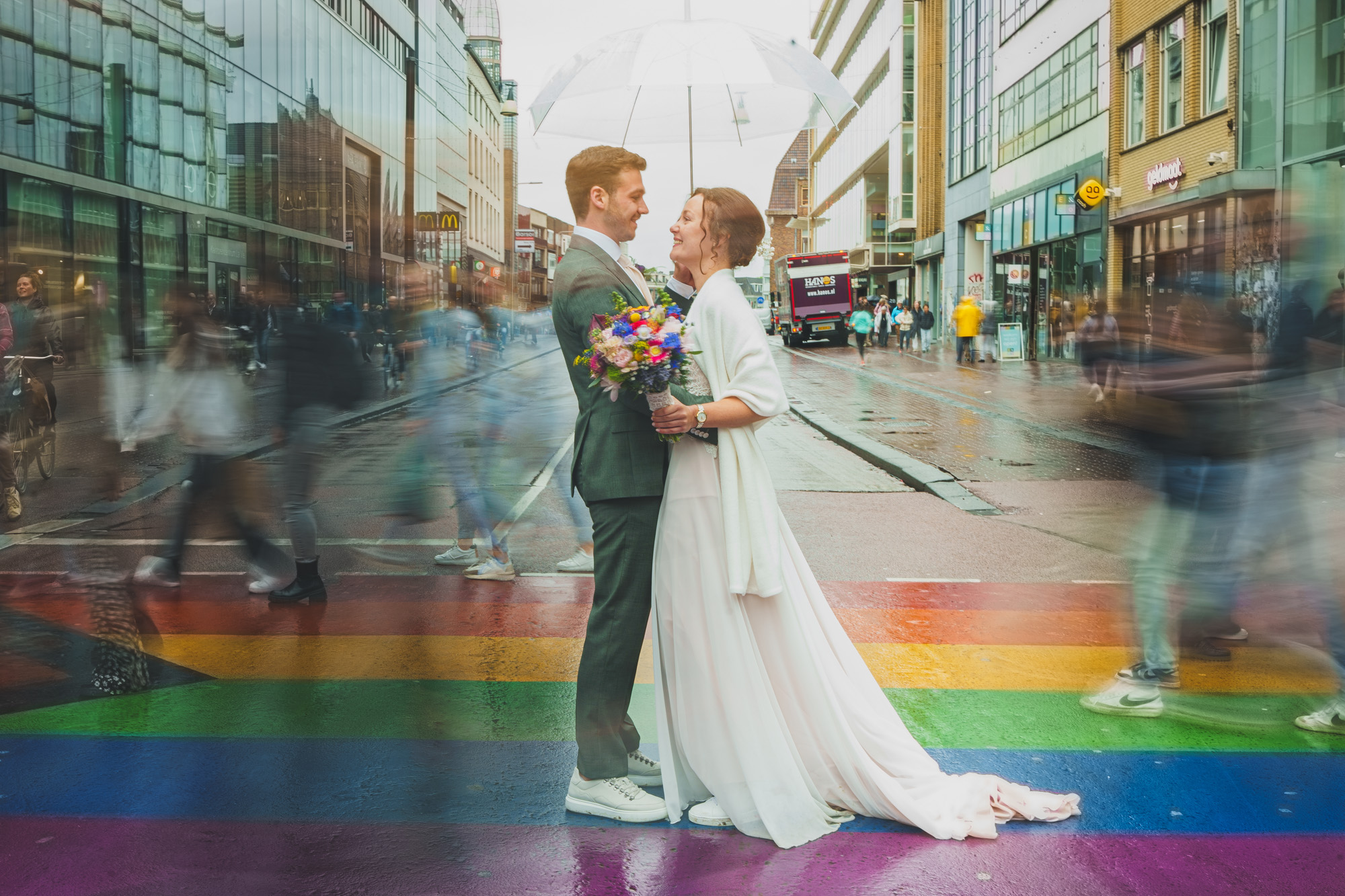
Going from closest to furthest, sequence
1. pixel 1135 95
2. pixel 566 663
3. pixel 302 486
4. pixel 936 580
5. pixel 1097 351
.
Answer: pixel 566 663 → pixel 302 486 → pixel 936 580 → pixel 1097 351 → pixel 1135 95

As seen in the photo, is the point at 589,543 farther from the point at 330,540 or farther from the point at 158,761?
the point at 158,761

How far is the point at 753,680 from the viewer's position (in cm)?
345

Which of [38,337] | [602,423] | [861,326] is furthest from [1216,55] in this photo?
[602,423]

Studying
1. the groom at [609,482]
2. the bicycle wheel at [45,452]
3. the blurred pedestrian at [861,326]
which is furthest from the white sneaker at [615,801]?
the blurred pedestrian at [861,326]

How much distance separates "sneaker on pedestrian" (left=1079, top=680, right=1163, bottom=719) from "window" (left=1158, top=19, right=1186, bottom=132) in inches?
939

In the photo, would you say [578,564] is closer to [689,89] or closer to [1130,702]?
Result: [689,89]

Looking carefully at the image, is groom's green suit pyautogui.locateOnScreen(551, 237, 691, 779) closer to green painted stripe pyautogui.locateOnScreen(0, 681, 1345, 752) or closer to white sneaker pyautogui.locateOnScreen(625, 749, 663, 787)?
white sneaker pyautogui.locateOnScreen(625, 749, 663, 787)

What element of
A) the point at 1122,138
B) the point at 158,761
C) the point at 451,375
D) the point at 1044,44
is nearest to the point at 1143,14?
the point at 1122,138

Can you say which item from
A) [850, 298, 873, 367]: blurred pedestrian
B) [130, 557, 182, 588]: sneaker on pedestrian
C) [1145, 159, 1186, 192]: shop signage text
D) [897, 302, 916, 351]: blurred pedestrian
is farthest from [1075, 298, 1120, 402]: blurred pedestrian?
[897, 302, 916, 351]: blurred pedestrian

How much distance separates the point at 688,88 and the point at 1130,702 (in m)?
3.51

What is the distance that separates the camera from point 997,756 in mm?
4148

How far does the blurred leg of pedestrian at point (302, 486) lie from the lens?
6.29 meters

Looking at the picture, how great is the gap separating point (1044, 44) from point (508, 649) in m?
33.8

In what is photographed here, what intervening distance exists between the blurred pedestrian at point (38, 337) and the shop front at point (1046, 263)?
22611 millimetres
